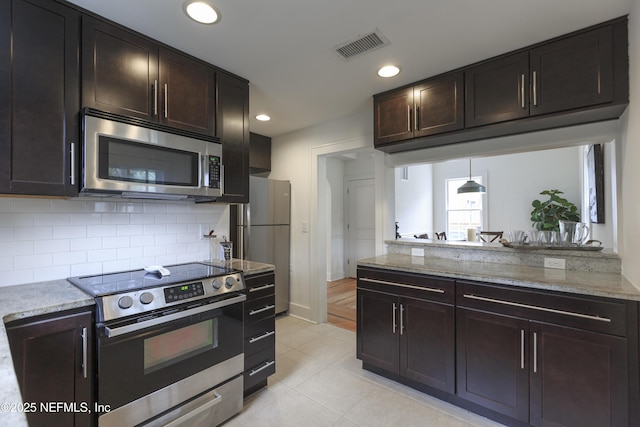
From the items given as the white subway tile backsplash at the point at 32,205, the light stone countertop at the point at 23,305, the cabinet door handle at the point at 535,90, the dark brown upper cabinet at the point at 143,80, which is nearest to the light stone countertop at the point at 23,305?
the light stone countertop at the point at 23,305

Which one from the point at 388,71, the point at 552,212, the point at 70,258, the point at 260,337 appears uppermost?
the point at 388,71

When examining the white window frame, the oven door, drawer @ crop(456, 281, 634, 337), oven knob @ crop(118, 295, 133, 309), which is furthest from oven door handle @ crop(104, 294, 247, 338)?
the white window frame

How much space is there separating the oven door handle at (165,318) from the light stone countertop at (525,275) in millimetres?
1161

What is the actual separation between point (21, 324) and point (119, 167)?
0.90 metres

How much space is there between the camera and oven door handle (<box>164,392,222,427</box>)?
5.48ft

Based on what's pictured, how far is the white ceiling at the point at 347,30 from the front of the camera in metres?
1.65

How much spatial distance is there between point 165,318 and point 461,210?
21.8 feet

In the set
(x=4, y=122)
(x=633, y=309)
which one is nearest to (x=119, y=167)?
(x=4, y=122)

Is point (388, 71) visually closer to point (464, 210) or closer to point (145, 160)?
point (145, 160)

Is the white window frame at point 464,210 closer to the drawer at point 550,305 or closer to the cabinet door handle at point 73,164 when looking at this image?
the drawer at point 550,305

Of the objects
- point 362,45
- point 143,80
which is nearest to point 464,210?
point 362,45

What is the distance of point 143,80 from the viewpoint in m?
1.93

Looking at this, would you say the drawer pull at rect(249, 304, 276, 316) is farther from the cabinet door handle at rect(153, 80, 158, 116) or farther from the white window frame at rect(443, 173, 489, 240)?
the white window frame at rect(443, 173, 489, 240)

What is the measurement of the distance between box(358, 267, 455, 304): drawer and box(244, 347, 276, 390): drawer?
935mm
